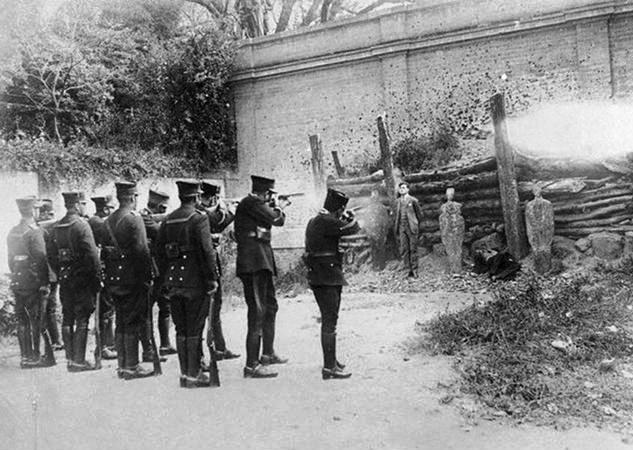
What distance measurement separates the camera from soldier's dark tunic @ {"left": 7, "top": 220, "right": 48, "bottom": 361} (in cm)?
612

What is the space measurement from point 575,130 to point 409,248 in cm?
501

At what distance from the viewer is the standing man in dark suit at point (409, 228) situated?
10.1m

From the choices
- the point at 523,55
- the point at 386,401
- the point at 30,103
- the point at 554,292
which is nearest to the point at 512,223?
the point at 554,292

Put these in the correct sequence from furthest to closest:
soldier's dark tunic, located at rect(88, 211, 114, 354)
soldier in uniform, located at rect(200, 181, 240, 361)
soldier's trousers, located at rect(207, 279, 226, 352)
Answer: soldier in uniform, located at rect(200, 181, 240, 361) → soldier's dark tunic, located at rect(88, 211, 114, 354) → soldier's trousers, located at rect(207, 279, 226, 352)

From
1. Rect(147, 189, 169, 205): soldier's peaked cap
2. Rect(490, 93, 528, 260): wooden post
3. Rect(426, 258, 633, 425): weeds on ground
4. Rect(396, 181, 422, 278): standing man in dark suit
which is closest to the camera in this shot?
Rect(426, 258, 633, 425): weeds on ground

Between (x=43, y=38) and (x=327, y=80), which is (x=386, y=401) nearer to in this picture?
(x=43, y=38)

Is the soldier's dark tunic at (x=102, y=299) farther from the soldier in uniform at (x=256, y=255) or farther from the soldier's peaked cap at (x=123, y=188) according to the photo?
the soldier in uniform at (x=256, y=255)

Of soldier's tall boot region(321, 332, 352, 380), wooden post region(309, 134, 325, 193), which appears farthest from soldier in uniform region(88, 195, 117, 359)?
wooden post region(309, 134, 325, 193)

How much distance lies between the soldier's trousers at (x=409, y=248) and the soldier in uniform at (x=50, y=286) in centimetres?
548

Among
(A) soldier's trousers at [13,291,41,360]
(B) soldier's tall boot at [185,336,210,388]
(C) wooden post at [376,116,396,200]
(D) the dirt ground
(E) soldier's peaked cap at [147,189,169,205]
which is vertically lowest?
(D) the dirt ground

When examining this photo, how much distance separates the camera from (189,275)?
523 cm

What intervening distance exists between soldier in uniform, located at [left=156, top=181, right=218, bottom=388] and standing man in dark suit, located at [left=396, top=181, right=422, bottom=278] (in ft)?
17.5

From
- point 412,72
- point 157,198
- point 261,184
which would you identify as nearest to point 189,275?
point 261,184

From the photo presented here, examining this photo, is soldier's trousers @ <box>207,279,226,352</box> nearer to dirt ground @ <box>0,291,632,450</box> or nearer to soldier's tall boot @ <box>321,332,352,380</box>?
dirt ground @ <box>0,291,632,450</box>
